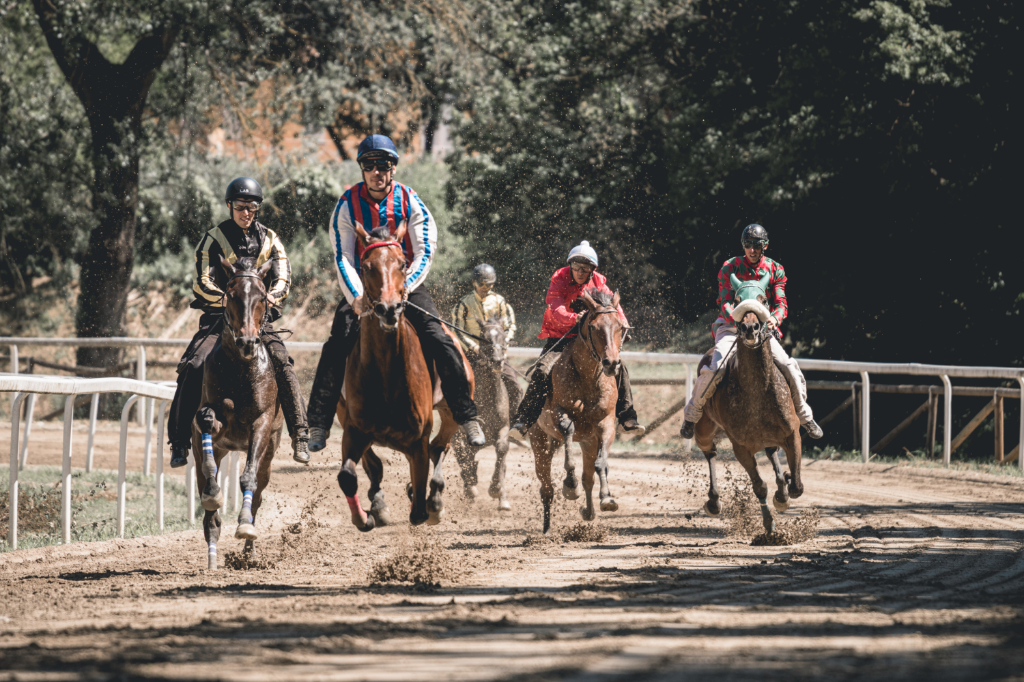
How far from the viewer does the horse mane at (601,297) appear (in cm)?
1014

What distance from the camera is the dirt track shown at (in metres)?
4.45

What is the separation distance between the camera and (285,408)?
29.5 ft

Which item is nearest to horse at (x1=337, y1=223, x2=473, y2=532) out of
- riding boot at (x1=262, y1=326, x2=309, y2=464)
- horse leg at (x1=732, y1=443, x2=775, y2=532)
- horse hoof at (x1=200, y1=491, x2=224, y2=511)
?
riding boot at (x1=262, y1=326, x2=309, y2=464)

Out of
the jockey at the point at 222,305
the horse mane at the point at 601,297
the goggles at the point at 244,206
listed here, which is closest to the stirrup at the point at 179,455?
the jockey at the point at 222,305

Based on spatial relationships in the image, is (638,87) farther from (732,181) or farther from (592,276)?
(592,276)

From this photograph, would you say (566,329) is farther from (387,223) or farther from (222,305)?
(222,305)

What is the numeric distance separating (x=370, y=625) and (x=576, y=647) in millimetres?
1120

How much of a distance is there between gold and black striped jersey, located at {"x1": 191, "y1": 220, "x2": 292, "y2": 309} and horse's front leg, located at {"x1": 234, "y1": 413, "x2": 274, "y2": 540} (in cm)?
102

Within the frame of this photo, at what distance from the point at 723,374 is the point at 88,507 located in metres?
6.19

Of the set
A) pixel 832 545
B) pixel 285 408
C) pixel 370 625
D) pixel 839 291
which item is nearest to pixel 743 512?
pixel 832 545

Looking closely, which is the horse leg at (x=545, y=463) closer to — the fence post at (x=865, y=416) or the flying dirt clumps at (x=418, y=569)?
the flying dirt clumps at (x=418, y=569)

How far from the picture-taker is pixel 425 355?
850 centimetres

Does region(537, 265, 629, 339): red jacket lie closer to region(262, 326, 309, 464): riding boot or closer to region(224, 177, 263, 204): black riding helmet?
region(262, 326, 309, 464): riding boot

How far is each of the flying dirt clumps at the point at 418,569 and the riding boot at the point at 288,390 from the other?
1.30 metres
